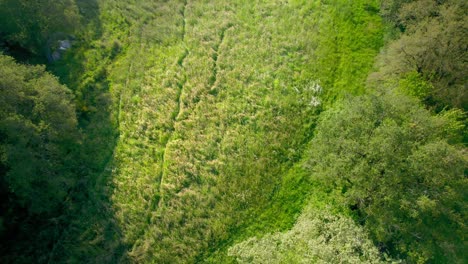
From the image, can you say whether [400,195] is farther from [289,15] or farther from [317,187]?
[289,15]

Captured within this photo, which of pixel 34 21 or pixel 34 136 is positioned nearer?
pixel 34 136

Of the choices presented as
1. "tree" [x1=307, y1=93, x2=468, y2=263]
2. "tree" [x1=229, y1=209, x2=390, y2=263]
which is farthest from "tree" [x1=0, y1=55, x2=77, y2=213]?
"tree" [x1=307, y1=93, x2=468, y2=263]

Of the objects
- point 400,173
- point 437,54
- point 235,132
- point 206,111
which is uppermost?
point 437,54

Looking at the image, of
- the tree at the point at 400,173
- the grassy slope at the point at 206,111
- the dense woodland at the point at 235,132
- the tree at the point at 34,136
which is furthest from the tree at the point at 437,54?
the tree at the point at 34,136

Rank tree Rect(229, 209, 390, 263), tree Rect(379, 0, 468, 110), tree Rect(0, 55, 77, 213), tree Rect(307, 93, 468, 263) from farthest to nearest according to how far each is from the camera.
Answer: tree Rect(379, 0, 468, 110) < tree Rect(0, 55, 77, 213) < tree Rect(229, 209, 390, 263) < tree Rect(307, 93, 468, 263)

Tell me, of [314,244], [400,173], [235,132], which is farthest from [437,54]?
[314,244]

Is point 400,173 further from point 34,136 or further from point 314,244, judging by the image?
point 34,136

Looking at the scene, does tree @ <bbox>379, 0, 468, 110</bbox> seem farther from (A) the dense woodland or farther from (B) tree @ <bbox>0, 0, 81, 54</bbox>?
(B) tree @ <bbox>0, 0, 81, 54</bbox>
